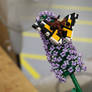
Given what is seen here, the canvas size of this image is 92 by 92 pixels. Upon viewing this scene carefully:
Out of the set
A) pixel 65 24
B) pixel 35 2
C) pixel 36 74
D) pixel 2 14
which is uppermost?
pixel 65 24

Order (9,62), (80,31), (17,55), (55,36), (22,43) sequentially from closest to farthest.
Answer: (55,36)
(80,31)
(22,43)
(9,62)
(17,55)

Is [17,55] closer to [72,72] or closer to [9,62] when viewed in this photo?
[9,62]

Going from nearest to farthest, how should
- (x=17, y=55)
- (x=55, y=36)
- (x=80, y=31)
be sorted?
(x=55, y=36) → (x=80, y=31) → (x=17, y=55)

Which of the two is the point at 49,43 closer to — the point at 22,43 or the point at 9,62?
the point at 22,43

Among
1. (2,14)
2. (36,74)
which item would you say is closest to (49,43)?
(36,74)

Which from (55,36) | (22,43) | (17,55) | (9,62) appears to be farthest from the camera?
(17,55)

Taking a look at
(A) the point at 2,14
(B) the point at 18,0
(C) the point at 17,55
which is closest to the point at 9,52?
(C) the point at 17,55

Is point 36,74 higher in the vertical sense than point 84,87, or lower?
lower

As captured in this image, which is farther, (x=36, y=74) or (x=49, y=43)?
(x=36, y=74)

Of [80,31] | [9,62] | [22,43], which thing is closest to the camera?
[80,31]
